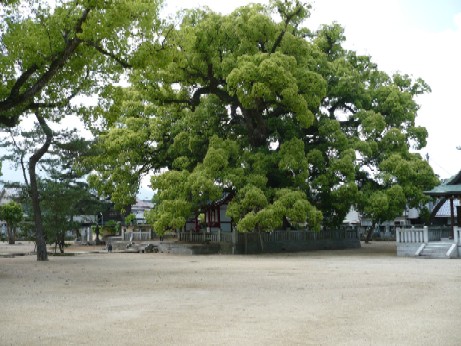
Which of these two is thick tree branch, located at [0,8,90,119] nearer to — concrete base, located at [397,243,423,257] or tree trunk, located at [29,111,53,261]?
→ tree trunk, located at [29,111,53,261]

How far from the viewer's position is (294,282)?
12.6 metres

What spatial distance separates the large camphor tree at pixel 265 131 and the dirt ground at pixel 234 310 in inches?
495

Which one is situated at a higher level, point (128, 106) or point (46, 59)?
point (128, 106)

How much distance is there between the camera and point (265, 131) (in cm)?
2933

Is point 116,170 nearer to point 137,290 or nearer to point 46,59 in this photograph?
point 46,59

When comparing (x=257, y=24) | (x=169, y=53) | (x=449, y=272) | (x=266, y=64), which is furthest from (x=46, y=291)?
(x=257, y=24)

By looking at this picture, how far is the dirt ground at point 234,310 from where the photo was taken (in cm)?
633

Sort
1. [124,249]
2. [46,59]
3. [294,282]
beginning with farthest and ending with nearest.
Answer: [124,249] < [46,59] < [294,282]

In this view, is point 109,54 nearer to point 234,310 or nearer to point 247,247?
point 234,310

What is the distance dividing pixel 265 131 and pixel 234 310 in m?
21.6

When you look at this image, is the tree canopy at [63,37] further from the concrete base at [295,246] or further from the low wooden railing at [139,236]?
the low wooden railing at [139,236]

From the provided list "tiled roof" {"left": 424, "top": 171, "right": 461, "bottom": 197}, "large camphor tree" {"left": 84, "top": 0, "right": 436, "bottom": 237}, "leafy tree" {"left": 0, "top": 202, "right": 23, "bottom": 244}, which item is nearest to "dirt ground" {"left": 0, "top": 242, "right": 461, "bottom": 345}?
"tiled roof" {"left": 424, "top": 171, "right": 461, "bottom": 197}

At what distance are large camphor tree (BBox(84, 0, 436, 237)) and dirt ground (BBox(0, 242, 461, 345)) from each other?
1258 cm

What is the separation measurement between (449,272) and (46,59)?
1336 cm
